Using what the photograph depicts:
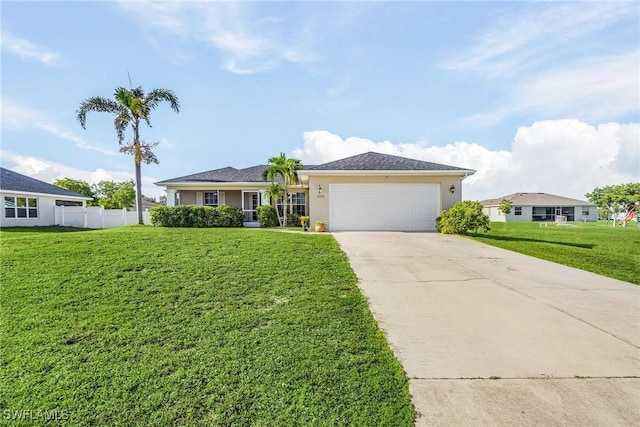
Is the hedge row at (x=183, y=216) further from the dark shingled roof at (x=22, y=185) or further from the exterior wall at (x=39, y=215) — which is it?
the dark shingled roof at (x=22, y=185)

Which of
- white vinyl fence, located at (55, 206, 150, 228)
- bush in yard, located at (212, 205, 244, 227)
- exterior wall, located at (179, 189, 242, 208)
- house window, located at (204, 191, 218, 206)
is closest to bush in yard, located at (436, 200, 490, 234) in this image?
bush in yard, located at (212, 205, 244, 227)

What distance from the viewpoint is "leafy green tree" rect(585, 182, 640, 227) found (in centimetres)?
3712

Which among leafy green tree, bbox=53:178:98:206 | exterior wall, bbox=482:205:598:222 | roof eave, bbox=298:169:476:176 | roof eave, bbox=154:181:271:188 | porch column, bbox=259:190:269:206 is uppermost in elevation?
leafy green tree, bbox=53:178:98:206

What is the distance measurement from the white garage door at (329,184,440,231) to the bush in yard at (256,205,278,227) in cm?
449

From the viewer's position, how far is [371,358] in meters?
3.28

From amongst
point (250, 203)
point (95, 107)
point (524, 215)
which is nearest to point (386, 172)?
point (250, 203)

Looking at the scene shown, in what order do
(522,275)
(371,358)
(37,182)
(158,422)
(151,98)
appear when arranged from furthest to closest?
(37,182) < (151,98) < (522,275) < (371,358) < (158,422)

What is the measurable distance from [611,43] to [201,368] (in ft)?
49.0

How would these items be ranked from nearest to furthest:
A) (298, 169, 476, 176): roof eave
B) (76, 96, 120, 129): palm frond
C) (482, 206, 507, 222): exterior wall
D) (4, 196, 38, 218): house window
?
(298, 169, 476, 176): roof eave → (76, 96, 120, 129): palm frond → (4, 196, 38, 218): house window → (482, 206, 507, 222): exterior wall

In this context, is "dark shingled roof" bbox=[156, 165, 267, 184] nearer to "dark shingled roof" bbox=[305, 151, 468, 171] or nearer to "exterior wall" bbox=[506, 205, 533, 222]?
"dark shingled roof" bbox=[305, 151, 468, 171]

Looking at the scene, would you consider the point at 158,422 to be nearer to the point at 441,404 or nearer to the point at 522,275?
the point at 441,404

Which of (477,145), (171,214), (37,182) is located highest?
(477,145)

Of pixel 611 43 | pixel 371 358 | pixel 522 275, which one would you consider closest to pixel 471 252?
pixel 522 275

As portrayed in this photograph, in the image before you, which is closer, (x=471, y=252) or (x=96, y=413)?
(x=96, y=413)
